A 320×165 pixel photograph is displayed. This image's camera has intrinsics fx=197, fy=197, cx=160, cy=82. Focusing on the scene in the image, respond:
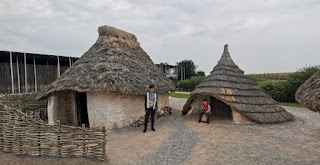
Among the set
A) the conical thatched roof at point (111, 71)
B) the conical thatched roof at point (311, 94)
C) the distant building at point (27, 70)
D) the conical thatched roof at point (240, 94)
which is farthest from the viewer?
the distant building at point (27, 70)

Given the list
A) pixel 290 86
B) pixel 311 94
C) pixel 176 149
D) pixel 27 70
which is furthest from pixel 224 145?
pixel 27 70

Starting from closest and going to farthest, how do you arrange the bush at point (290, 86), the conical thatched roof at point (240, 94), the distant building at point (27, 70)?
the conical thatched roof at point (240, 94)
the distant building at point (27, 70)
the bush at point (290, 86)

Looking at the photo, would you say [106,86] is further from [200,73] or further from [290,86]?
[200,73]

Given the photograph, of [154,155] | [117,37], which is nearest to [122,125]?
[154,155]

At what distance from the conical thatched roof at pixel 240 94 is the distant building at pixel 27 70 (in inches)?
427

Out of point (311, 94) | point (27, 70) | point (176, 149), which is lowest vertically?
point (176, 149)

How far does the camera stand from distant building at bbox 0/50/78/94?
12.5 m

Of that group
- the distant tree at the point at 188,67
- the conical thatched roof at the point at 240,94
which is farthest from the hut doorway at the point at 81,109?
the distant tree at the point at 188,67

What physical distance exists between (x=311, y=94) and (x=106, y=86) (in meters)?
6.16

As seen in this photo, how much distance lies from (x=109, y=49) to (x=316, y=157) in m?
8.33

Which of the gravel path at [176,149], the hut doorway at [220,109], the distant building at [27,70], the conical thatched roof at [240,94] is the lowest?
the gravel path at [176,149]

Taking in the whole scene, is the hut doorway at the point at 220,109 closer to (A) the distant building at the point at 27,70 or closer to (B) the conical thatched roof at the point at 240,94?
(B) the conical thatched roof at the point at 240,94

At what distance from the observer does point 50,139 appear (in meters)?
4.91

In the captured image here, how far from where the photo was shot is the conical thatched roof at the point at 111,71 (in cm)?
756
